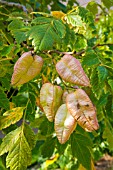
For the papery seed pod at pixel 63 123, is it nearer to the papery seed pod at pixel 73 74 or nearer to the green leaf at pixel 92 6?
the papery seed pod at pixel 73 74

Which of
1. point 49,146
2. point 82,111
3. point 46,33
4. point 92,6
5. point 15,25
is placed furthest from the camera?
point 92,6

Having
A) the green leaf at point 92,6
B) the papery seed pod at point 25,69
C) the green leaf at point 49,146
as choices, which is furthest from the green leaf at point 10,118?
the green leaf at point 92,6

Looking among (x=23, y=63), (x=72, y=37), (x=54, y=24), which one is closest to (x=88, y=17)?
(x=72, y=37)

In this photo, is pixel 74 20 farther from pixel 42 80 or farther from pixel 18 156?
pixel 18 156

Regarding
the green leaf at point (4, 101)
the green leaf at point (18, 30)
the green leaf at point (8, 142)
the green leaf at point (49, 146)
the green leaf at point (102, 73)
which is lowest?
the green leaf at point (49, 146)

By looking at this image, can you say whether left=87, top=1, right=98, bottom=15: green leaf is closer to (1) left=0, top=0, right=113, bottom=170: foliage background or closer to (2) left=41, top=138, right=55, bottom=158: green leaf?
(1) left=0, top=0, right=113, bottom=170: foliage background

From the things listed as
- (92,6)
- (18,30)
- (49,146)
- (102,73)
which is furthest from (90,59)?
(92,6)

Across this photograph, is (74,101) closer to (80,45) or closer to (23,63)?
(23,63)
